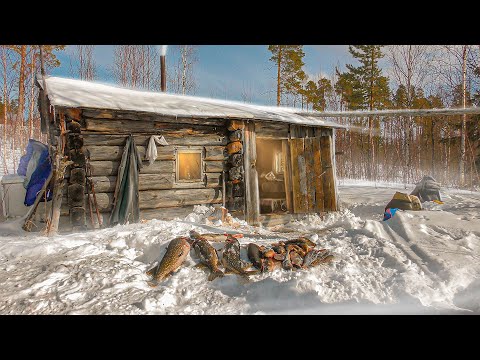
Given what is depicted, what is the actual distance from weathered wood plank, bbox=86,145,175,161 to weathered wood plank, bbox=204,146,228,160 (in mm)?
1071

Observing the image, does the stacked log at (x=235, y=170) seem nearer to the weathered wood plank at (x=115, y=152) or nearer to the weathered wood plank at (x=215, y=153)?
the weathered wood plank at (x=215, y=153)

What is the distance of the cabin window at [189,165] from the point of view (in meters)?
8.52

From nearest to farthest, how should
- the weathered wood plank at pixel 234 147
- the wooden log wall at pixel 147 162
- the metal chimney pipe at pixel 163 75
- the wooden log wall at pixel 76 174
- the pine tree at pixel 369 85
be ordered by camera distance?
1. the wooden log wall at pixel 76 174
2. the wooden log wall at pixel 147 162
3. the weathered wood plank at pixel 234 147
4. the metal chimney pipe at pixel 163 75
5. the pine tree at pixel 369 85

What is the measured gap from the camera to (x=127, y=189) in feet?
24.8

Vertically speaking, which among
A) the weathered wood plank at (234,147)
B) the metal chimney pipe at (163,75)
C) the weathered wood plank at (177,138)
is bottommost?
the weathered wood plank at (234,147)

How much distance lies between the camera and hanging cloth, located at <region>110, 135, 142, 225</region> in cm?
748

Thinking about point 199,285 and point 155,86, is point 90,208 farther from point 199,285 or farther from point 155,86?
point 155,86

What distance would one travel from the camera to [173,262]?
468 centimetres

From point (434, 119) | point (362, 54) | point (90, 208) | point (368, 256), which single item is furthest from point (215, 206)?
point (434, 119)

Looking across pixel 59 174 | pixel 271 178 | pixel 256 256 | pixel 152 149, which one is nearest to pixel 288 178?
pixel 271 178

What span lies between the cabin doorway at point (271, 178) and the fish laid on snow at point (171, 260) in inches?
228

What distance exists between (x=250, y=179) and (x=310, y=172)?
88.6 inches

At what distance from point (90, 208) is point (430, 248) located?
733 cm

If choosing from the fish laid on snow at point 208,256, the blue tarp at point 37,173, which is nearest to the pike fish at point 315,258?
the fish laid on snow at point 208,256
